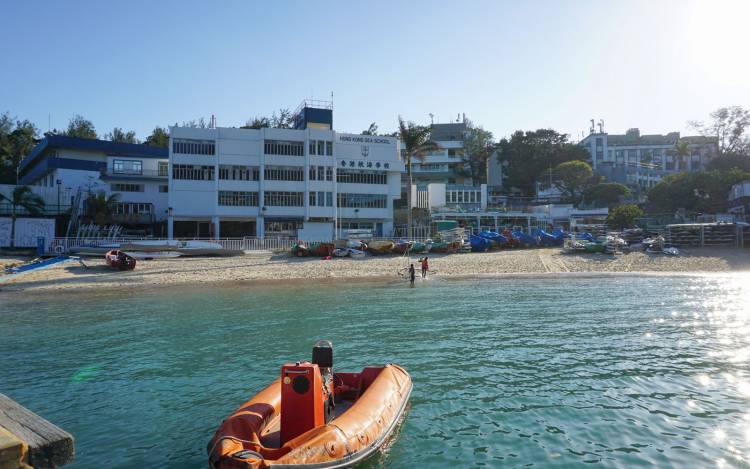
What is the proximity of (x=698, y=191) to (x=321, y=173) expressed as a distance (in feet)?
169

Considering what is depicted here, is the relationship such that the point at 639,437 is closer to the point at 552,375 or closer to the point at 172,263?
the point at 552,375

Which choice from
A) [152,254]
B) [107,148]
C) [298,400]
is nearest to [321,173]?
[152,254]

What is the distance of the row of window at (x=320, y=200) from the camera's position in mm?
56375

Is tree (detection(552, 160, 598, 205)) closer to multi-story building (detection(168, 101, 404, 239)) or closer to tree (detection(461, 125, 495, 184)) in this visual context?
tree (detection(461, 125, 495, 184))

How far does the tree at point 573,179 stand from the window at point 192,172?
187ft

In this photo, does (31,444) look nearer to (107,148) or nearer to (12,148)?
(107,148)

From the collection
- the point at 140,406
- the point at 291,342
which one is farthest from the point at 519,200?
the point at 140,406

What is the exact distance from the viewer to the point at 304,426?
700 centimetres

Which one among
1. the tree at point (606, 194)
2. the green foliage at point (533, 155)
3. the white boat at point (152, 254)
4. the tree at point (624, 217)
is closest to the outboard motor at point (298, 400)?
the white boat at point (152, 254)

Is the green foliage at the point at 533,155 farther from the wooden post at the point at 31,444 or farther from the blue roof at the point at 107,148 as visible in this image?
the wooden post at the point at 31,444

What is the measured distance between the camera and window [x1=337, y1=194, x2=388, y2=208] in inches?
2287

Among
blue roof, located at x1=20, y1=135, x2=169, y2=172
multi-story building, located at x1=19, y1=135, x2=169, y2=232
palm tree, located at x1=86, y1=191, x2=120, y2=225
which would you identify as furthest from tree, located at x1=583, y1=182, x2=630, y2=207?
palm tree, located at x1=86, y1=191, x2=120, y2=225

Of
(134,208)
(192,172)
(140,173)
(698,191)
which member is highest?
(140,173)

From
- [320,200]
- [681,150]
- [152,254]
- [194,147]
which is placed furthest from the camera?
[681,150]
